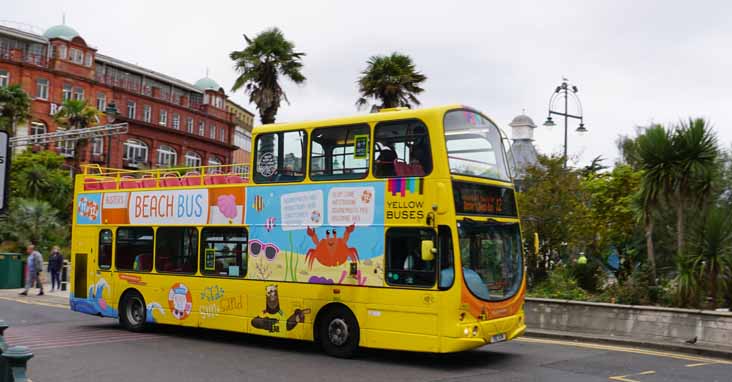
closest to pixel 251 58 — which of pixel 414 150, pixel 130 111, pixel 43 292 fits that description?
pixel 43 292

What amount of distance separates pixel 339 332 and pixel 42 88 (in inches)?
2311

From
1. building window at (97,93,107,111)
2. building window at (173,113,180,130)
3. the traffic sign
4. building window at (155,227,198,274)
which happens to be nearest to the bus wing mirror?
building window at (155,227,198,274)

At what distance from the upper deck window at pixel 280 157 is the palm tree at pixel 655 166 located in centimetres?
835

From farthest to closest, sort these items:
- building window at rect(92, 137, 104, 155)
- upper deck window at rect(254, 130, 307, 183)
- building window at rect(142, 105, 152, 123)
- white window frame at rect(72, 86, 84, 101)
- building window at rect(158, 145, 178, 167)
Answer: building window at rect(158, 145, 178, 167) → building window at rect(142, 105, 152, 123) → building window at rect(92, 137, 104, 155) → white window frame at rect(72, 86, 84, 101) → upper deck window at rect(254, 130, 307, 183)

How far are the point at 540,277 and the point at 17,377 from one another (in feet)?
49.1

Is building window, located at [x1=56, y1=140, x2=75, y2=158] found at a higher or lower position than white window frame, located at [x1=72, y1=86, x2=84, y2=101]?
lower

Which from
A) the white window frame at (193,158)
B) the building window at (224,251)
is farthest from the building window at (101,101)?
the building window at (224,251)

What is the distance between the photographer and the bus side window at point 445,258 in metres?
11.0

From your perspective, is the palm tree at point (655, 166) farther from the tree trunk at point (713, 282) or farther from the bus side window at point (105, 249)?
the bus side window at point (105, 249)

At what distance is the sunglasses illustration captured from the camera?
1337 centimetres

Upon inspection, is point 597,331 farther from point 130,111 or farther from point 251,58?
point 130,111

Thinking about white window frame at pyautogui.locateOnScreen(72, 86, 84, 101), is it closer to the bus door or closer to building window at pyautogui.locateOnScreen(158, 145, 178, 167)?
building window at pyautogui.locateOnScreen(158, 145, 178, 167)

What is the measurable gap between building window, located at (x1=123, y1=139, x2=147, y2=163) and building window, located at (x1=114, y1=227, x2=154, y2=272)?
5732cm

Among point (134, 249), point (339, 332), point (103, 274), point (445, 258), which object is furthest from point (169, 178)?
point (445, 258)
